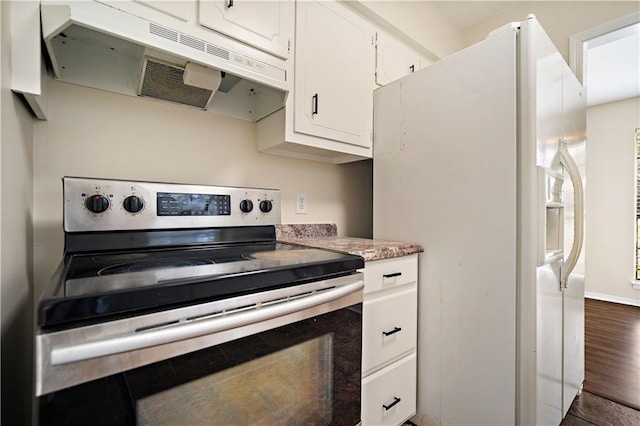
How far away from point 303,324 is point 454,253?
81 cm

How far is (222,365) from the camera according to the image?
69 cm

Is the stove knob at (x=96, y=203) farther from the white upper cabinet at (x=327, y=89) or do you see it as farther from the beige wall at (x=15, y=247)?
the white upper cabinet at (x=327, y=89)

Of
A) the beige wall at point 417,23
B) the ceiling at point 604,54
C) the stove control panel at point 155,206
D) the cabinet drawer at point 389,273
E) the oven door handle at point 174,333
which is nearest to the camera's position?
the oven door handle at point 174,333

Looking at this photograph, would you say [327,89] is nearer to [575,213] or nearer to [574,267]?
[575,213]

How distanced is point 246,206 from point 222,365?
764 millimetres

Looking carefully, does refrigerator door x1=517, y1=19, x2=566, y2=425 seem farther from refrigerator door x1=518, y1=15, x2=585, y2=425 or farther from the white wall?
the white wall

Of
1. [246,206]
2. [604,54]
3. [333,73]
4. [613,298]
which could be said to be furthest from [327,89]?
[613,298]

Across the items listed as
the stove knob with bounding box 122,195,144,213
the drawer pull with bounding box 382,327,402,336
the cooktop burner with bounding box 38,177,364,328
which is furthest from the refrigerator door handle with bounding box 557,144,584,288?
the stove knob with bounding box 122,195,144,213

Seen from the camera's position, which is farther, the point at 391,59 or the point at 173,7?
the point at 391,59

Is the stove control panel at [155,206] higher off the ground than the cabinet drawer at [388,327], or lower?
higher

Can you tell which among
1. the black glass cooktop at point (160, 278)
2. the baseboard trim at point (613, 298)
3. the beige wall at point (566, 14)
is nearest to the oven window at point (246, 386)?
the black glass cooktop at point (160, 278)

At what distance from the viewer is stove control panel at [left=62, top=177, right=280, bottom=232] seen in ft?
3.18

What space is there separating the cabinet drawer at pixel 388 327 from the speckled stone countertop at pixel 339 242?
7.5 inches

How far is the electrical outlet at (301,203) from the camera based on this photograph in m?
1.73
